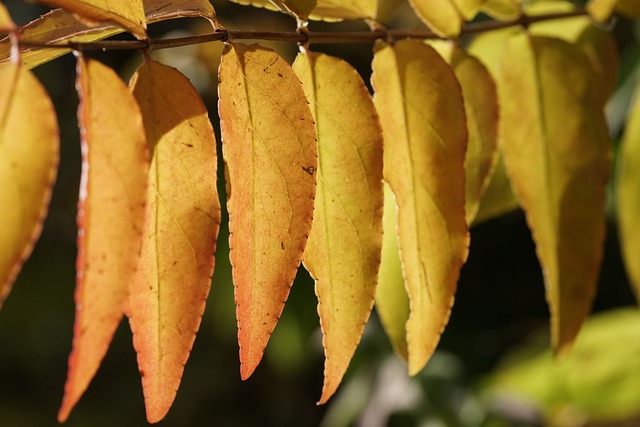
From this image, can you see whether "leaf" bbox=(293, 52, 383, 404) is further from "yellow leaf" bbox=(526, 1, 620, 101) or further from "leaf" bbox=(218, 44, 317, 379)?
"yellow leaf" bbox=(526, 1, 620, 101)

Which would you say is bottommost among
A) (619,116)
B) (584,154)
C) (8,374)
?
(8,374)

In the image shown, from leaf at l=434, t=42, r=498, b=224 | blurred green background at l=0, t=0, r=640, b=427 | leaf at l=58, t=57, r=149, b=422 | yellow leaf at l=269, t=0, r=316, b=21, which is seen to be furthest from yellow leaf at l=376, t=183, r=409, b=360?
blurred green background at l=0, t=0, r=640, b=427

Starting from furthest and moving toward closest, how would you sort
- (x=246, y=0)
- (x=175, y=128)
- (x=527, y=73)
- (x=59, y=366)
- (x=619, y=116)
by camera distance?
(x=59, y=366) → (x=619, y=116) → (x=527, y=73) → (x=246, y=0) → (x=175, y=128)

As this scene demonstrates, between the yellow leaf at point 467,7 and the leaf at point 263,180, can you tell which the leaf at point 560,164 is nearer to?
the yellow leaf at point 467,7

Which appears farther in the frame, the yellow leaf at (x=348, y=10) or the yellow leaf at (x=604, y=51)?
the yellow leaf at (x=604, y=51)

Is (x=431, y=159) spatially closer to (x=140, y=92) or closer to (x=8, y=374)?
(x=140, y=92)

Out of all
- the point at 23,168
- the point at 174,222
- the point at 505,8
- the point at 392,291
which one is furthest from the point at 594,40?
the point at 23,168

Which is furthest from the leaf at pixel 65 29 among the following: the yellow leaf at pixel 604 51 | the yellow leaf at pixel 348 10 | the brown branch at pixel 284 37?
the yellow leaf at pixel 604 51

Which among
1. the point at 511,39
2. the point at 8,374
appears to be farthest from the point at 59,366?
the point at 511,39
